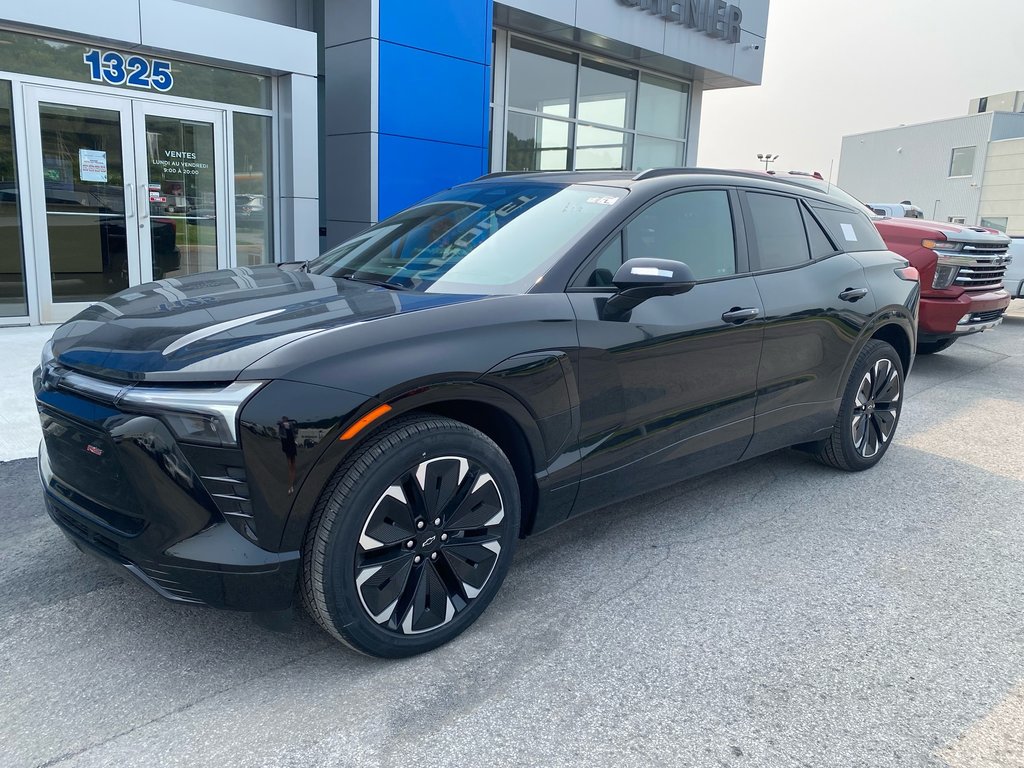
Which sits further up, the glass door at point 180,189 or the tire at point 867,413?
the glass door at point 180,189

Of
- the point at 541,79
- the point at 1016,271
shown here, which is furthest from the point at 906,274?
the point at 1016,271

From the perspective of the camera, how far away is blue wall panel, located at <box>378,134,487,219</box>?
10.4m

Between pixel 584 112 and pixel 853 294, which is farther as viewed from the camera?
pixel 584 112

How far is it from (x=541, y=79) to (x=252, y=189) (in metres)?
6.14

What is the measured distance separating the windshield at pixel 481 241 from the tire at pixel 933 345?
6.58m

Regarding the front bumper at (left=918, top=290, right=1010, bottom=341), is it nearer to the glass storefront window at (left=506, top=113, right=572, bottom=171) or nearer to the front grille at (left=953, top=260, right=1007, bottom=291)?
the front grille at (left=953, top=260, right=1007, bottom=291)

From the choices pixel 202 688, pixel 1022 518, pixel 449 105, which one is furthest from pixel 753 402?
pixel 449 105

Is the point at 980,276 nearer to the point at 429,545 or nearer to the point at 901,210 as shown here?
the point at 901,210

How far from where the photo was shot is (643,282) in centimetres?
300

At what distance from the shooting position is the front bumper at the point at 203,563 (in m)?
2.35

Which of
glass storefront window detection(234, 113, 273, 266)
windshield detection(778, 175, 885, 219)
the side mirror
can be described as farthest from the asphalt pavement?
glass storefront window detection(234, 113, 273, 266)

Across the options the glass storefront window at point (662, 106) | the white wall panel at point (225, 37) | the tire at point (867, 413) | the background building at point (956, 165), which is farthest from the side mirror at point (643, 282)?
the background building at point (956, 165)

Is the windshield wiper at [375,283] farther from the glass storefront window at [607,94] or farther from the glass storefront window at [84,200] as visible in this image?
the glass storefront window at [607,94]

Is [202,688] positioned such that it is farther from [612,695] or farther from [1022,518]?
[1022,518]
